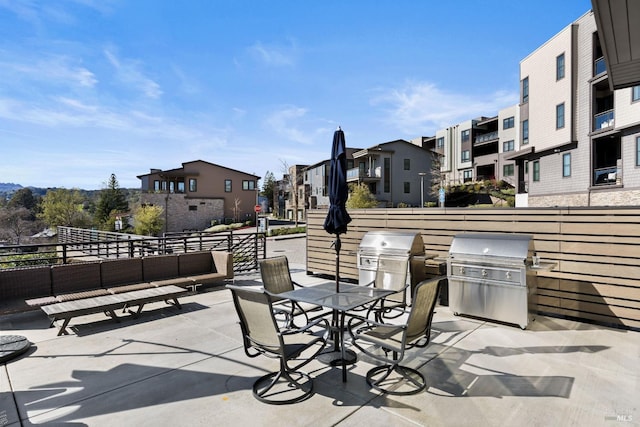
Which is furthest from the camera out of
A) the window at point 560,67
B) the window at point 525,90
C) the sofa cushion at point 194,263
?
the window at point 525,90

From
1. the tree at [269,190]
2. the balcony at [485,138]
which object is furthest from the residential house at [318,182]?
the tree at [269,190]

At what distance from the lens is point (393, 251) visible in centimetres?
655

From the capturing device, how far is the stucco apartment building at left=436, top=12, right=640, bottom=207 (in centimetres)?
1514

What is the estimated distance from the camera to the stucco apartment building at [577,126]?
15141 mm

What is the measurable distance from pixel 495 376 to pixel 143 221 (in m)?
29.4

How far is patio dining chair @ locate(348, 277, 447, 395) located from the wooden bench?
391 centimetres

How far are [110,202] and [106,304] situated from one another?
45.7 meters

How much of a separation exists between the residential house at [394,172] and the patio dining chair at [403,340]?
110 ft

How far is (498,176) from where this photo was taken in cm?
3772

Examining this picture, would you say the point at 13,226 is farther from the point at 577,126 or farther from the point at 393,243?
the point at 577,126

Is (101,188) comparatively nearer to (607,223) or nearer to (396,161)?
(396,161)

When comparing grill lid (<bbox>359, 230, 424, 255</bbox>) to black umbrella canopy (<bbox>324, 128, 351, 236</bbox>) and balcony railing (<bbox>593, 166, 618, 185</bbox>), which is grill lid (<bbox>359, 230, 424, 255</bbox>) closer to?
black umbrella canopy (<bbox>324, 128, 351, 236</bbox>)

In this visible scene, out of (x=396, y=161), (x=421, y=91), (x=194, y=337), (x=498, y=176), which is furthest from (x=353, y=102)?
(x=498, y=176)

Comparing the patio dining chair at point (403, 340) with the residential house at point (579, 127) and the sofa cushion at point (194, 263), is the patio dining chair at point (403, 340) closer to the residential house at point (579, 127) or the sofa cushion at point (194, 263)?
the sofa cushion at point (194, 263)
